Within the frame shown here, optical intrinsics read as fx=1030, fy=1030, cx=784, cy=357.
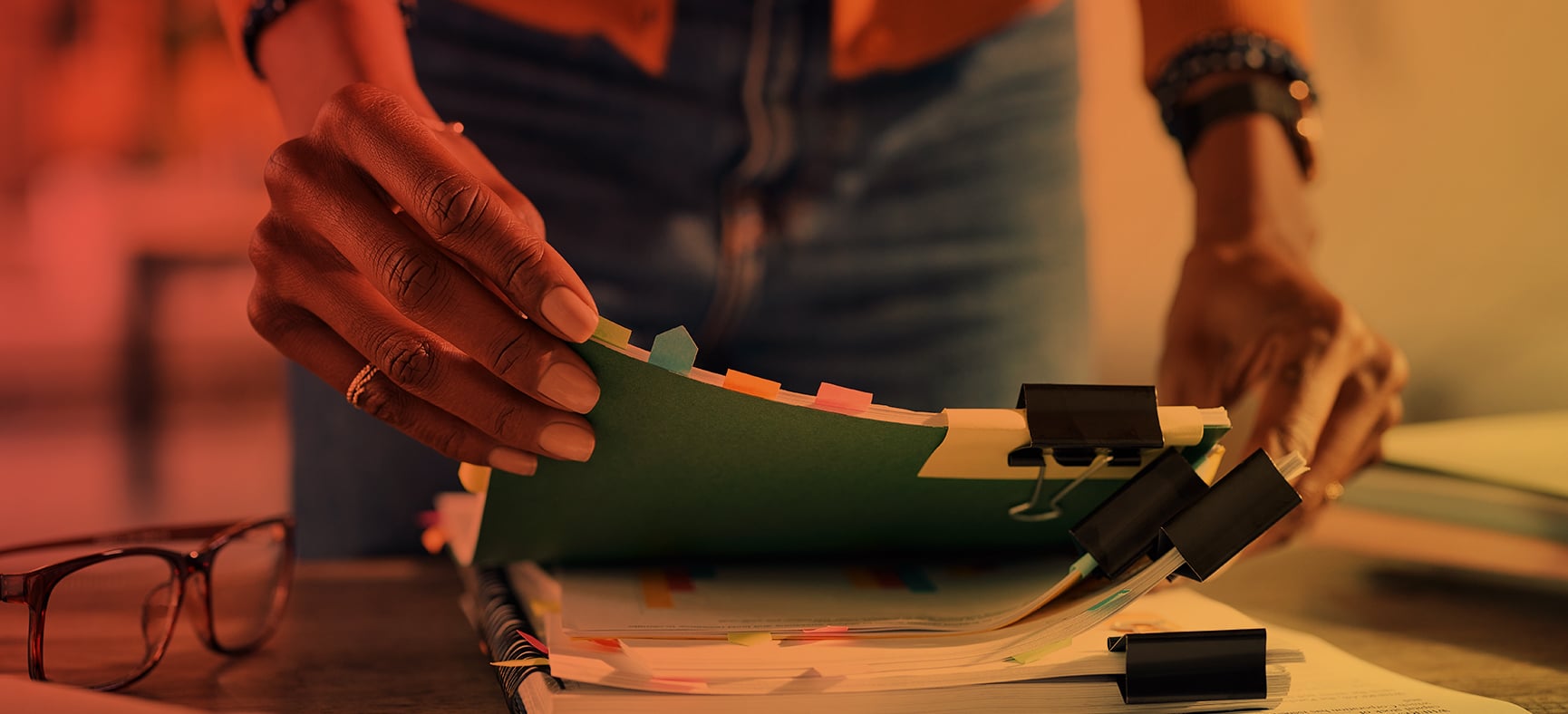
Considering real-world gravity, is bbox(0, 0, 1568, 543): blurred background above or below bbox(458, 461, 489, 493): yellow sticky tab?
above

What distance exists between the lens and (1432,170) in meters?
2.00

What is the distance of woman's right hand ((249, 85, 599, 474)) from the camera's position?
15.5 inches

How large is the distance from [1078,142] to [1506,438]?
43 centimetres

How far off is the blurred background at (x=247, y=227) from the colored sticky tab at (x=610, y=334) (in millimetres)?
1556

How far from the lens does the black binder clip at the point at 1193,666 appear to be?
1.27 ft

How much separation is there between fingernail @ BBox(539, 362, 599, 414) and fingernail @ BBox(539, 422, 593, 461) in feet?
0.07

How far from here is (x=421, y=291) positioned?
408 millimetres

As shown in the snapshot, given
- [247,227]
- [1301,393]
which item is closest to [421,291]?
[1301,393]

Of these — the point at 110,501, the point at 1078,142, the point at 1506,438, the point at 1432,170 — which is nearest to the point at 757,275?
the point at 1078,142

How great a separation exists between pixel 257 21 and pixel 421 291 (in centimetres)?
31

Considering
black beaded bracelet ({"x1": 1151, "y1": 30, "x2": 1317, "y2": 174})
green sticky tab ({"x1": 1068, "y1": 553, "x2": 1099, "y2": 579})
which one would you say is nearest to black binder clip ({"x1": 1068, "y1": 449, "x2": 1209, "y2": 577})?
green sticky tab ({"x1": 1068, "y1": 553, "x2": 1099, "y2": 579})

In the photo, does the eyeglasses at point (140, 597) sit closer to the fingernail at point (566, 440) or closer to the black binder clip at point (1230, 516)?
the fingernail at point (566, 440)

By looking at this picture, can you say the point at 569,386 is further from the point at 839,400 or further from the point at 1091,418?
the point at 1091,418

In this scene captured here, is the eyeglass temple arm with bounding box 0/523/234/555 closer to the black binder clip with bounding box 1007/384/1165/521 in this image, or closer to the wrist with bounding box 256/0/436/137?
the wrist with bounding box 256/0/436/137
